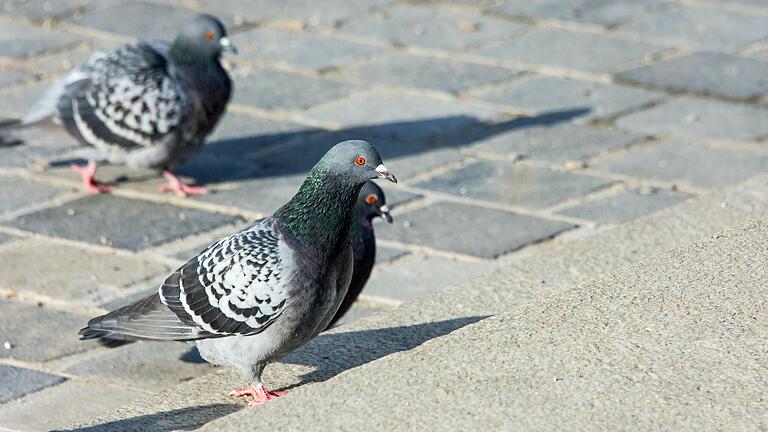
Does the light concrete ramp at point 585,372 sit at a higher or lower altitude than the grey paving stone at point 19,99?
higher

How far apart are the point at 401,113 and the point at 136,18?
94.9 inches

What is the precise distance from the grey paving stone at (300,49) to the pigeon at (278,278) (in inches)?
161

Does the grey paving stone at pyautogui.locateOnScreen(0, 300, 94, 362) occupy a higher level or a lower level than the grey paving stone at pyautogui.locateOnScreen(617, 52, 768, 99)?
lower

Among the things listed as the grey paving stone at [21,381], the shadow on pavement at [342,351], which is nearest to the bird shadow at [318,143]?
the grey paving stone at [21,381]

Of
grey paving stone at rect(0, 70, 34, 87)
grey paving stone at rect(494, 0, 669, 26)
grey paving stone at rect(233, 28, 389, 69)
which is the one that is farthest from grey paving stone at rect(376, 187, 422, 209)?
grey paving stone at rect(494, 0, 669, 26)

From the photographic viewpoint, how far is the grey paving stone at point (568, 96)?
25.1 ft

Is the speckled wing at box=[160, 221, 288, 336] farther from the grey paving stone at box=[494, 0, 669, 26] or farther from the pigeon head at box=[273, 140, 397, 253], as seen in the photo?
the grey paving stone at box=[494, 0, 669, 26]

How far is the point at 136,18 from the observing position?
9.03 metres

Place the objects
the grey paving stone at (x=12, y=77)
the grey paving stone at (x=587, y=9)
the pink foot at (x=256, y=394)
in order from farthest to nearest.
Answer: the grey paving stone at (x=587, y=9) → the grey paving stone at (x=12, y=77) → the pink foot at (x=256, y=394)

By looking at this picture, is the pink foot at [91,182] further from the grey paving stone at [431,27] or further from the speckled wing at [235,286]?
the grey paving stone at [431,27]

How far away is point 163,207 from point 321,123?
52.6 inches

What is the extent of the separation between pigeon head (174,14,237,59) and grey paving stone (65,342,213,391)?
6.74 feet

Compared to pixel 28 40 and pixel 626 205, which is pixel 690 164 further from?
pixel 28 40

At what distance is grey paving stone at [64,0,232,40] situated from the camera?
28.7 ft
